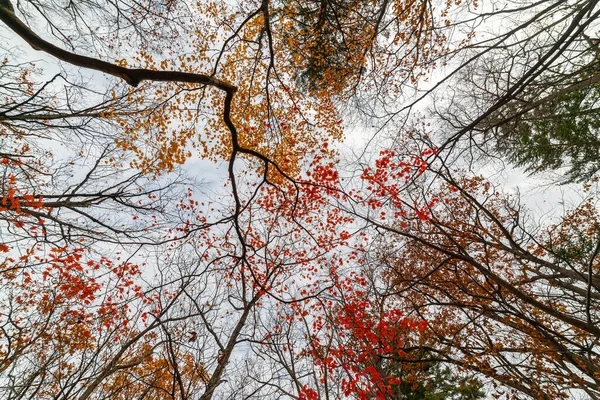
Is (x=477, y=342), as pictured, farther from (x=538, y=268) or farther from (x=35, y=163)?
(x=35, y=163)

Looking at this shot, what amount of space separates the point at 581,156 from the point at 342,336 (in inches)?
350

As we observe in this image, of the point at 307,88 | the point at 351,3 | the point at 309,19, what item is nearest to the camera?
the point at 351,3

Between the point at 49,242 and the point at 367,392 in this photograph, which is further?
the point at 367,392

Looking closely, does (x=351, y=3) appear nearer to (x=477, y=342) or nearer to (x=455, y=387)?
(x=477, y=342)

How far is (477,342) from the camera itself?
6.25 metres

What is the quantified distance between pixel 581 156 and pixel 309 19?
9.07 m

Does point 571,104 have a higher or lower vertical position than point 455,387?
higher

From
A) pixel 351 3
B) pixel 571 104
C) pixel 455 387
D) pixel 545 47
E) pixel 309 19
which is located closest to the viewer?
pixel 545 47

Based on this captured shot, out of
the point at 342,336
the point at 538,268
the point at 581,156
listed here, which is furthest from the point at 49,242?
the point at 581,156

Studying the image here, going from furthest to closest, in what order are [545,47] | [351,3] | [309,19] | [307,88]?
[307,88]
[309,19]
[351,3]
[545,47]

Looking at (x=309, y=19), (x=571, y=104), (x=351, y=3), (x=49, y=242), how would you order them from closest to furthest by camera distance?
(x=49, y=242), (x=351, y=3), (x=571, y=104), (x=309, y=19)

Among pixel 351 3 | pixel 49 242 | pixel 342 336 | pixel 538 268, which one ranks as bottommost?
pixel 342 336

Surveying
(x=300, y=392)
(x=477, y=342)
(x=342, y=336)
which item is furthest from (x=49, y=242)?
(x=477, y=342)

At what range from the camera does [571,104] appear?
6.90 metres
